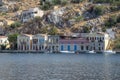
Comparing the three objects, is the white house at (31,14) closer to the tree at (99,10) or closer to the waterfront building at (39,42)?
the waterfront building at (39,42)

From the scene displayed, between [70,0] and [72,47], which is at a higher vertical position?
[70,0]

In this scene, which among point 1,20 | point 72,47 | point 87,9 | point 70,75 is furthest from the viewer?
point 1,20

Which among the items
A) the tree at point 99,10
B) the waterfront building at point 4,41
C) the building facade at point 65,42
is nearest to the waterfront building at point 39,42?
the building facade at point 65,42

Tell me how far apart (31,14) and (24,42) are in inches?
657

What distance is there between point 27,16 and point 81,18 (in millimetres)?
20101

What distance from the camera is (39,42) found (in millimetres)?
165000

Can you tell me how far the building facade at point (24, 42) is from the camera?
165375 mm

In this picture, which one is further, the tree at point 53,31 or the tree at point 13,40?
the tree at point 53,31

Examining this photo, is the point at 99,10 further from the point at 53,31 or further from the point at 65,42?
the point at 65,42

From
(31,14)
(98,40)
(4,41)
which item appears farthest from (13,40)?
(98,40)

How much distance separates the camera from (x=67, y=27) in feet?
551

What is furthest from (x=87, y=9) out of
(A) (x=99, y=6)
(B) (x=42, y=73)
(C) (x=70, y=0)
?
(B) (x=42, y=73)

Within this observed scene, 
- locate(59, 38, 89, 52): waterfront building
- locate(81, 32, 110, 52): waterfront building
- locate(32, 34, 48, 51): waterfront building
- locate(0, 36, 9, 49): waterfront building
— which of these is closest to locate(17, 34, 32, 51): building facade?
locate(32, 34, 48, 51): waterfront building

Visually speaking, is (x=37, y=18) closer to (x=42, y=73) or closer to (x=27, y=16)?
(x=27, y=16)
